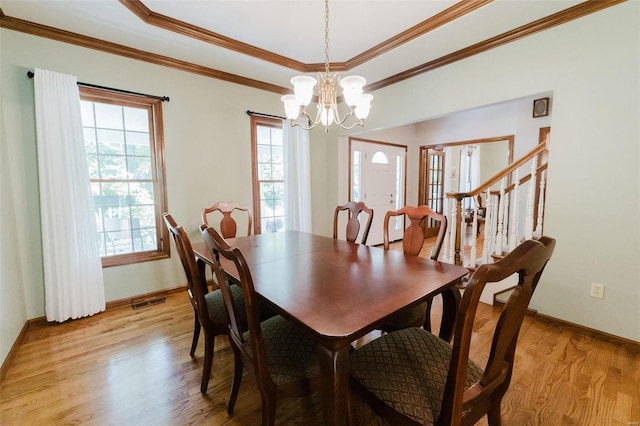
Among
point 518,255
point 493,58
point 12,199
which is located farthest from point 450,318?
point 12,199

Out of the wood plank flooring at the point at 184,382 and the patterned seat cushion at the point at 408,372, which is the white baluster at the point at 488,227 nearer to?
the wood plank flooring at the point at 184,382

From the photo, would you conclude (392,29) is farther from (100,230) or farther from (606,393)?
(100,230)

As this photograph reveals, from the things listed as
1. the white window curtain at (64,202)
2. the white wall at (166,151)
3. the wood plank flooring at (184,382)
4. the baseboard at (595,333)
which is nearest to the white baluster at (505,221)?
the baseboard at (595,333)

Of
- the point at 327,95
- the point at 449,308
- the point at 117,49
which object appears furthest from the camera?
the point at 117,49

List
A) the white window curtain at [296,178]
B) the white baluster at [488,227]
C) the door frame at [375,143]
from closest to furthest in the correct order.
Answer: the white baluster at [488,227]
the white window curtain at [296,178]
the door frame at [375,143]

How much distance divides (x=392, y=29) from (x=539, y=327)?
289 centimetres

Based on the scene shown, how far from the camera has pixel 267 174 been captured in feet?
12.4

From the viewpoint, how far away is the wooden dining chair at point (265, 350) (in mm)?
1057

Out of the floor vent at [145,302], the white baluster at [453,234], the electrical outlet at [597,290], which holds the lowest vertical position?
the floor vent at [145,302]

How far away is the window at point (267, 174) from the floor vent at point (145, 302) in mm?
1334

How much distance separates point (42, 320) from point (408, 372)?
3123mm

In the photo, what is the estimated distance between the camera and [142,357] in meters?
1.97

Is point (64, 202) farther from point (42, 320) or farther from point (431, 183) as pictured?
point (431, 183)

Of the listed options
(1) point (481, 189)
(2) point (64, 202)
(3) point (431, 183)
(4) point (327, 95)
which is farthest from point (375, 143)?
(2) point (64, 202)
